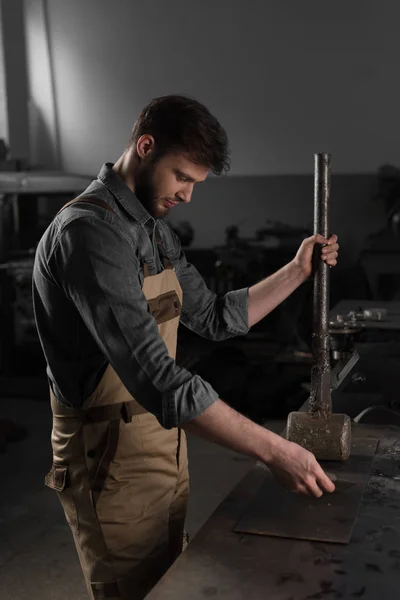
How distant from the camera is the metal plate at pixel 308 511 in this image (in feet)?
3.96

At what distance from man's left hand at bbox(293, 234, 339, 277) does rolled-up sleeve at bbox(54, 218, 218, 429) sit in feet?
1.71

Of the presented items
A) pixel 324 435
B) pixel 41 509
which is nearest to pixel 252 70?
pixel 41 509

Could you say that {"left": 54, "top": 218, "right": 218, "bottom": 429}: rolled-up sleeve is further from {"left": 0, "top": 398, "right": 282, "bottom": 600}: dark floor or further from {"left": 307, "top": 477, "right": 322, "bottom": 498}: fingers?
{"left": 0, "top": 398, "right": 282, "bottom": 600}: dark floor

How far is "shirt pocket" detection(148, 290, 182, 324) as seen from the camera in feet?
5.00

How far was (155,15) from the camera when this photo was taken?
4578 mm

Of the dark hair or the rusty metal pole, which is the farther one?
the rusty metal pole

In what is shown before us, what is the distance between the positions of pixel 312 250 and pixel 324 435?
16.3 inches

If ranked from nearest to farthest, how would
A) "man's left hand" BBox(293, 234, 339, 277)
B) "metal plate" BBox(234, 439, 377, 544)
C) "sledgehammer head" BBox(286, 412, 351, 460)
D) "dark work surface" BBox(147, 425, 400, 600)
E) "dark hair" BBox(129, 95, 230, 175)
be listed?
"dark work surface" BBox(147, 425, 400, 600)
"metal plate" BBox(234, 439, 377, 544)
"dark hair" BBox(129, 95, 230, 175)
"sledgehammer head" BBox(286, 412, 351, 460)
"man's left hand" BBox(293, 234, 339, 277)

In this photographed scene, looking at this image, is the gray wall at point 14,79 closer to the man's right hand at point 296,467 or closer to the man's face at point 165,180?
the man's face at point 165,180

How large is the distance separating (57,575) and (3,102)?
315 centimetres

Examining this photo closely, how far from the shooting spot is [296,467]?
125cm

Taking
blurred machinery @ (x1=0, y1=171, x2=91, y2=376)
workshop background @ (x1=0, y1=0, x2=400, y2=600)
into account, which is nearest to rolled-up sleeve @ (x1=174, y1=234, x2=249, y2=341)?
workshop background @ (x1=0, y1=0, x2=400, y2=600)

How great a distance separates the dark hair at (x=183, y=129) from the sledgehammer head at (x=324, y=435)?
0.57m

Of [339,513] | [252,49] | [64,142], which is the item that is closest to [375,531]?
[339,513]
